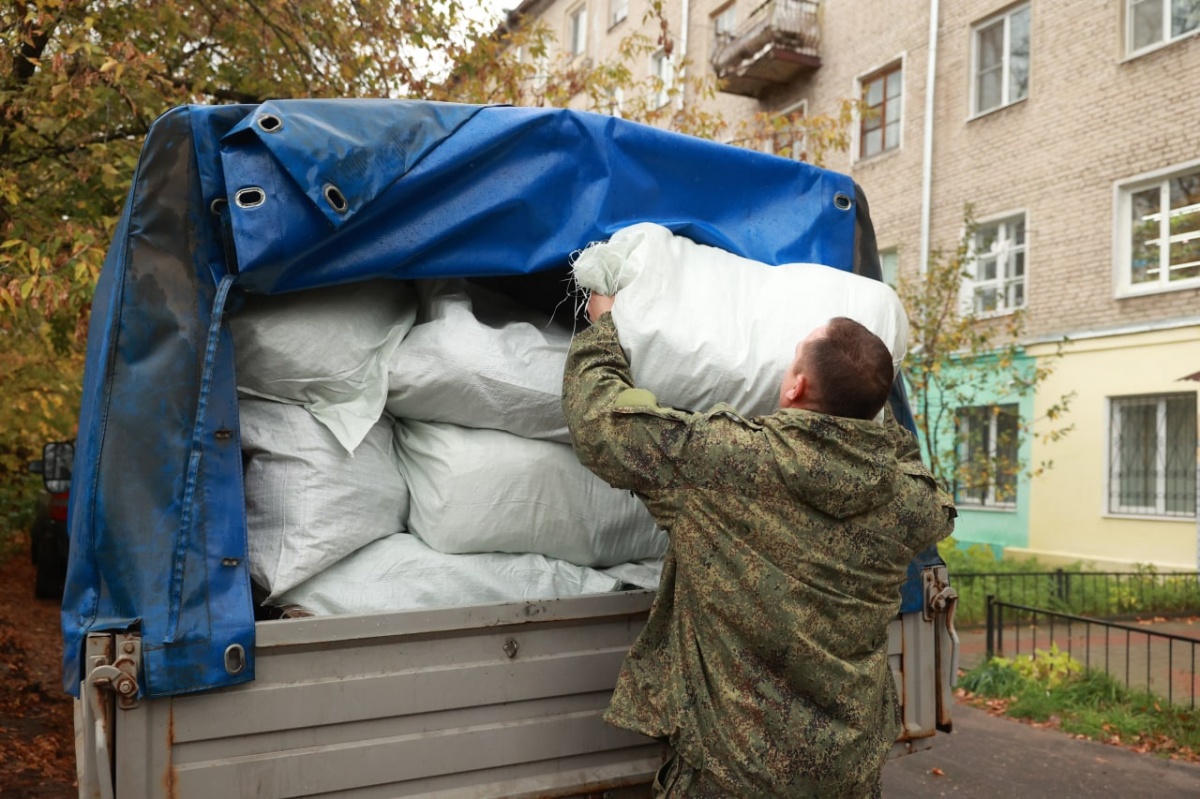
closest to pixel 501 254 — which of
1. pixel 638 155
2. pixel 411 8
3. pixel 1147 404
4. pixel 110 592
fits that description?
pixel 638 155

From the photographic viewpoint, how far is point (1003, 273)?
1359 centimetres

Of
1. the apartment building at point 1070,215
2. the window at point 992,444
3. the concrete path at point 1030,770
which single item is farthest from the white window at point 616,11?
the concrete path at point 1030,770

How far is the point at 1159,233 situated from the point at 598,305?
11.1 meters

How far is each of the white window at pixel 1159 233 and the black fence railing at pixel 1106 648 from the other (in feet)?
14.4

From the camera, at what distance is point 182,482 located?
2201 mm

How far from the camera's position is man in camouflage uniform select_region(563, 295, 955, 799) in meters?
2.23

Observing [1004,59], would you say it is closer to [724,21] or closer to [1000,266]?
[1000,266]

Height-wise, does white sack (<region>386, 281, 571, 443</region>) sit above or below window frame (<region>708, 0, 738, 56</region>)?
below

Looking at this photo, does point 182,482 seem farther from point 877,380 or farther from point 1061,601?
point 1061,601

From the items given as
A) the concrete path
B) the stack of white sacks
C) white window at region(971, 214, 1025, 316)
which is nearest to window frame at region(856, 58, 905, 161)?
white window at region(971, 214, 1025, 316)

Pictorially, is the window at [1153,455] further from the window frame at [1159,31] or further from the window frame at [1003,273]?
the window frame at [1159,31]

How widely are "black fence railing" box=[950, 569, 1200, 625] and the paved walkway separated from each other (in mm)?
332

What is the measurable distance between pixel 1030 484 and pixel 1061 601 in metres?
2.85

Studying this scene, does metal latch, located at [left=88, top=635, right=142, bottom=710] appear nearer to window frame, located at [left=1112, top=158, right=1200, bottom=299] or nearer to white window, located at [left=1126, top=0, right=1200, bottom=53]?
window frame, located at [left=1112, top=158, right=1200, bottom=299]
